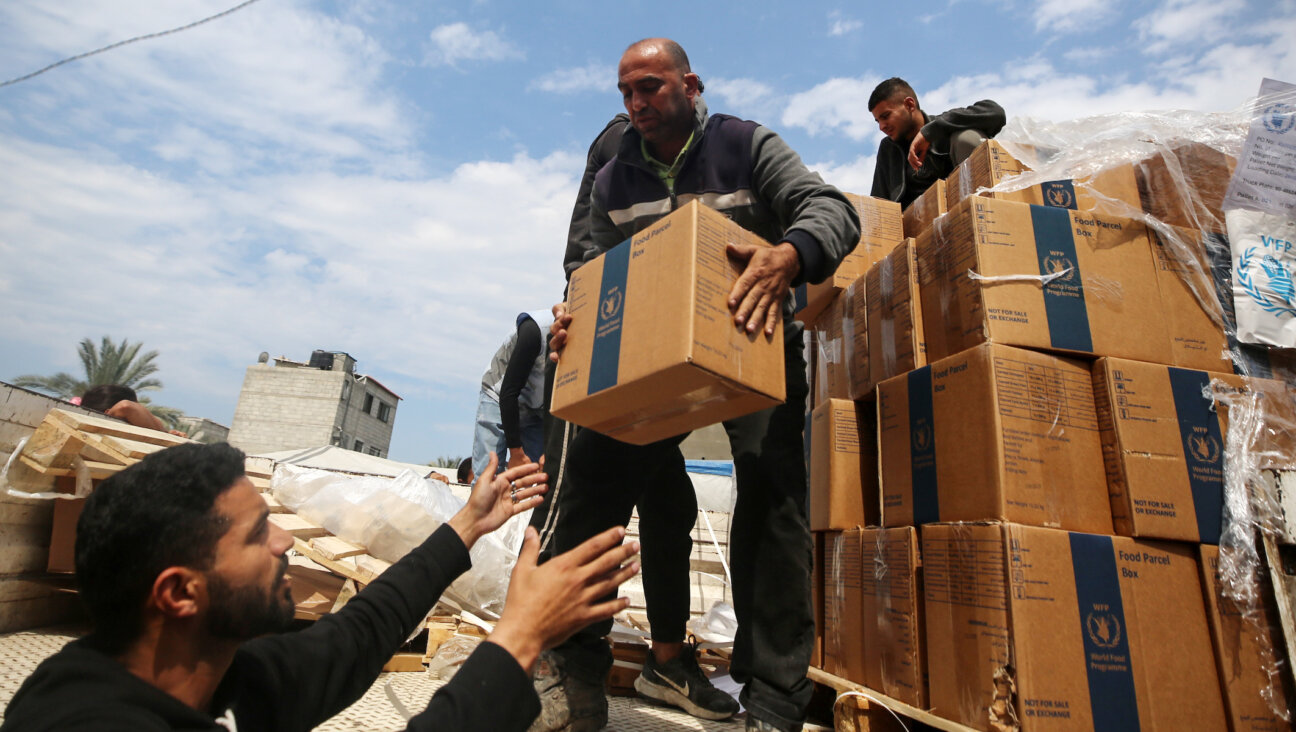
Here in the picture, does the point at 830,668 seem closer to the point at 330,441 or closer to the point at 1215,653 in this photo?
the point at 1215,653

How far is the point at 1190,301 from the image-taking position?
1957 millimetres

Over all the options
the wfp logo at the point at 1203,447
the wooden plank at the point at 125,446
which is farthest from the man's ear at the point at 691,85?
the wooden plank at the point at 125,446

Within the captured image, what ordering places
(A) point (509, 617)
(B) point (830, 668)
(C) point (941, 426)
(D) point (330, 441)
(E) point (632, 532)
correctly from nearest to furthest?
(A) point (509, 617), (C) point (941, 426), (B) point (830, 668), (E) point (632, 532), (D) point (330, 441)

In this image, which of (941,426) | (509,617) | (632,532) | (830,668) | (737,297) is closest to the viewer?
(509,617)

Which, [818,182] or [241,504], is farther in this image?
[818,182]

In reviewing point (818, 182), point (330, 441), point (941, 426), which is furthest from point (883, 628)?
point (330, 441)

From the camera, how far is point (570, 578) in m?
0.99

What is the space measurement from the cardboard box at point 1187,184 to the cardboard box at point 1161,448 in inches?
22.9

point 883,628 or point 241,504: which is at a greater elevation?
point 241,504

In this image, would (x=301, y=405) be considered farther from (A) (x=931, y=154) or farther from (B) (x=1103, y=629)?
(B) (x=1103, y=629)

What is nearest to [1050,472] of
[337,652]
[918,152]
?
[337,652]

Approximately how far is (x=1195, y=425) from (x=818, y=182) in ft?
4.05

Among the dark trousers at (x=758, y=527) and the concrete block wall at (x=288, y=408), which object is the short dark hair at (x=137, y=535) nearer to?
the dark trousers at (x=758, y=527)

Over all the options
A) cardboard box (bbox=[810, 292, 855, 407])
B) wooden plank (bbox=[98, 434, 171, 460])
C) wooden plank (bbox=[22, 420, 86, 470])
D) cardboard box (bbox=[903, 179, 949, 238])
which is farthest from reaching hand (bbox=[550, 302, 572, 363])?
wooden plank (bbox=[22, 420, 86, 470])
